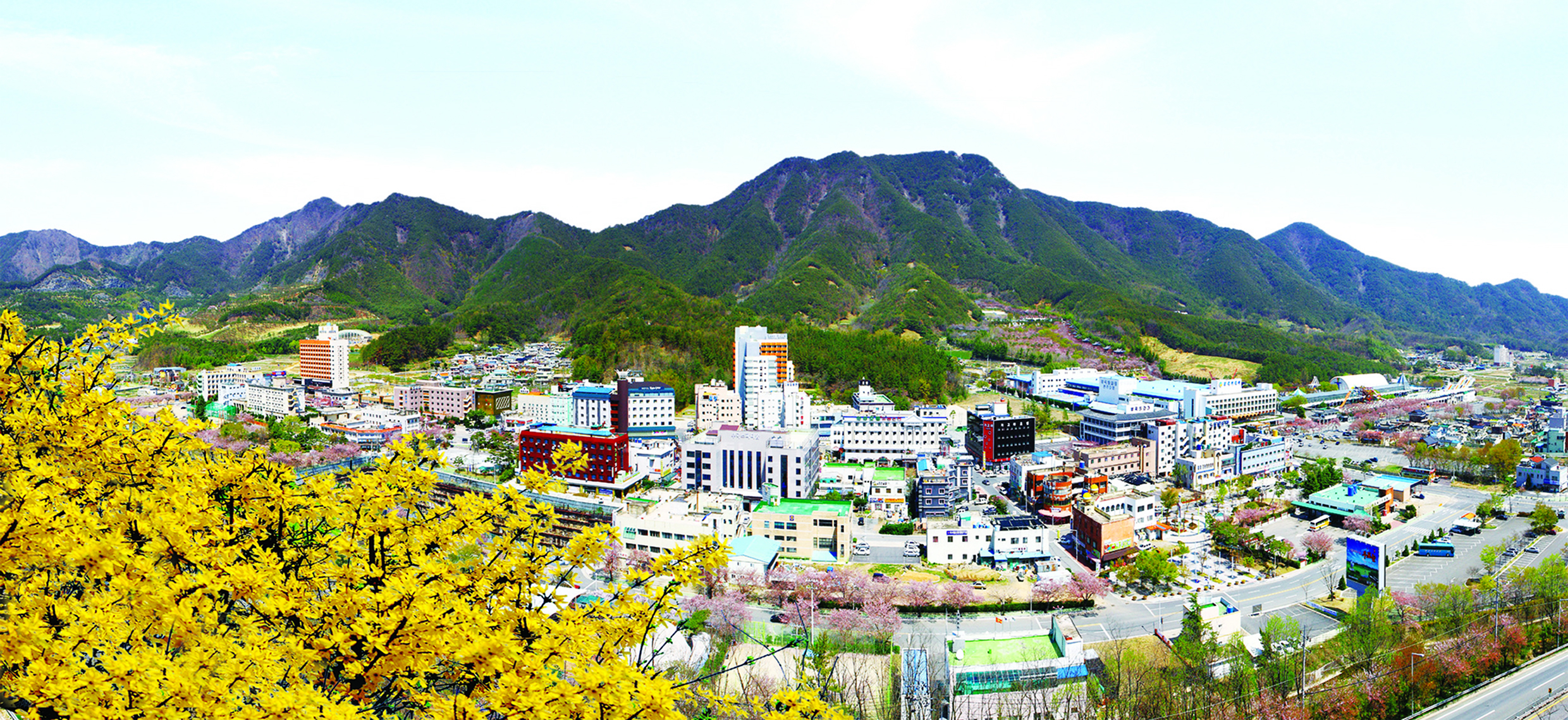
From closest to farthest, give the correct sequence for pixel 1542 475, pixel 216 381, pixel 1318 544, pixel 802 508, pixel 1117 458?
pixel 1318 544
pixel 802 508
pixel 1542 475
pixel 1117 458
pixel 216 381

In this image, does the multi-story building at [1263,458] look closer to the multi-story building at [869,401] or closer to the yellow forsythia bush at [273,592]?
the multi-story building at [869,401]

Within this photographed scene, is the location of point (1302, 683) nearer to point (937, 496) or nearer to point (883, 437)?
point (937, 496)

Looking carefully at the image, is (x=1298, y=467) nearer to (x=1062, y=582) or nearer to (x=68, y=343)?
(x=1062, y=582)

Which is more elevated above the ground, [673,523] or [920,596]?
[673,523]

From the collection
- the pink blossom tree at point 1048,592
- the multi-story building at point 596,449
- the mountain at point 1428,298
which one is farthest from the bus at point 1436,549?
the mountain at point 1428,298

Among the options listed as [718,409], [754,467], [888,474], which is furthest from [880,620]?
[718,409]

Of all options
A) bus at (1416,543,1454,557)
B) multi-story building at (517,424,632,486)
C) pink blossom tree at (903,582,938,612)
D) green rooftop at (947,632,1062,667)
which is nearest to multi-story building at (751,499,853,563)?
pink blossom tree at (903,582,938,612)
